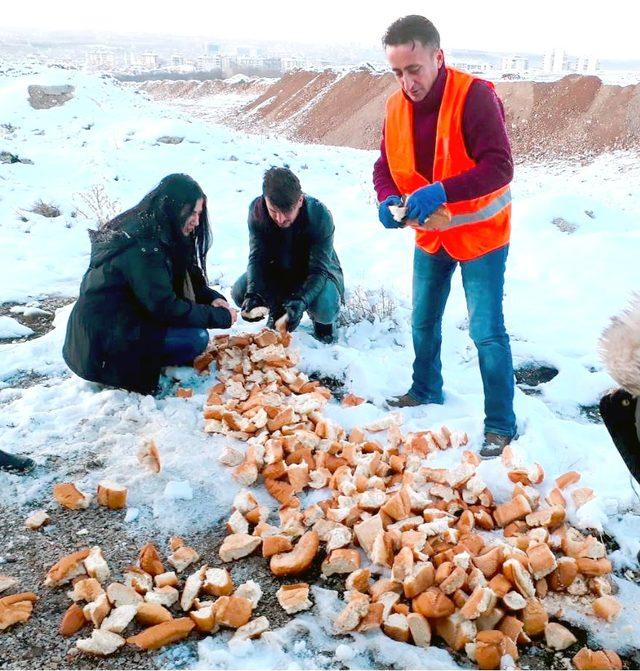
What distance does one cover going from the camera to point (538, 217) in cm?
639

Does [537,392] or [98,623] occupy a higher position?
[98,623]

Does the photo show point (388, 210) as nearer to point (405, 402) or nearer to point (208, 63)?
point (405, 402)

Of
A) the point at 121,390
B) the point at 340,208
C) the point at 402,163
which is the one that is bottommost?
the point at 340,208

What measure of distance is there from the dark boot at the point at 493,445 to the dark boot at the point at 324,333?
143 centimetres

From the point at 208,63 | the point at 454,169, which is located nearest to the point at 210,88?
the point at 208,63

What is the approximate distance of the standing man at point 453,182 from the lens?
229cm

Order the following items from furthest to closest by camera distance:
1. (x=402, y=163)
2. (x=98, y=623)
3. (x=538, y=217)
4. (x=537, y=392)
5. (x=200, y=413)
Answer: (x=538, y=217), (x=537, y=392), (x=200, y=413), (x=402, y=163), (x=98, y=623)

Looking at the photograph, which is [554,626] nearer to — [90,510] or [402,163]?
[90,510]

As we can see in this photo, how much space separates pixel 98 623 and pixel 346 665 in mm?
717

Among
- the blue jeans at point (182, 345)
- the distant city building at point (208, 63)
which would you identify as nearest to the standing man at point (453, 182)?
the blue jeans at point (182, 345)

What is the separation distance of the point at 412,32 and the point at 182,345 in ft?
6.11

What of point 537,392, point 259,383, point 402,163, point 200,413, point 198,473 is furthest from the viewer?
point 537,392

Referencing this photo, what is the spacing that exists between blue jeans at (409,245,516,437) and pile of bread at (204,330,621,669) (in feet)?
0.82

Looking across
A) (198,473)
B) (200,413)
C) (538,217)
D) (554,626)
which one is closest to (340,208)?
(538,217)
